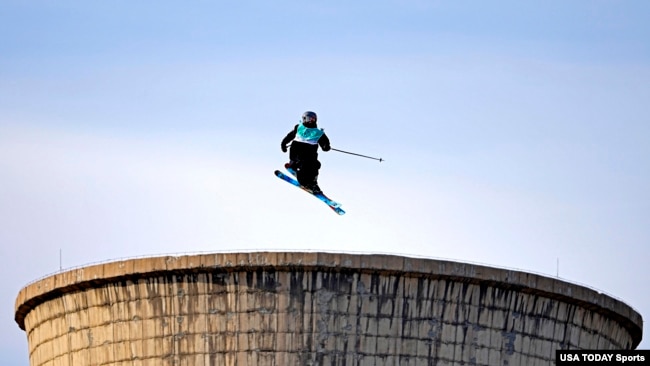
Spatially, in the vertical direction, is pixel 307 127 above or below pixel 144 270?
above

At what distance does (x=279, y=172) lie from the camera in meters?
64.9

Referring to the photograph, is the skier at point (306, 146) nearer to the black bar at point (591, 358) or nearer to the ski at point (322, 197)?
the ski at point (322, 197)

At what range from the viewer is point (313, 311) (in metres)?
63.7

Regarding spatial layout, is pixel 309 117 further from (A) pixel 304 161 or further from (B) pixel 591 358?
(B) pixel 591 358

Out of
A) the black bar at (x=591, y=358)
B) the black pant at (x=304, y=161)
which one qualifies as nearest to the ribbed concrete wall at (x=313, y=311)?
the black bar at (x=591, y=358)

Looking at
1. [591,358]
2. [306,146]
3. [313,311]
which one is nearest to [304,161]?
[306,146]

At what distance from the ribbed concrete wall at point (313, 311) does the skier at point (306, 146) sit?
313cm

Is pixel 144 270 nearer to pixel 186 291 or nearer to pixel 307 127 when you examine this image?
pixel 186 291

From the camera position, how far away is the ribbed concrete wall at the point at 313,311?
63562 millimetres

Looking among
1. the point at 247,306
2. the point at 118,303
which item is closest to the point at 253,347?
the point at 247,306

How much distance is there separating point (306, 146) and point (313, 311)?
5702mm

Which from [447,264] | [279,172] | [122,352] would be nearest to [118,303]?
[122,352]

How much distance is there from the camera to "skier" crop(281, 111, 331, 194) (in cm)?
6406

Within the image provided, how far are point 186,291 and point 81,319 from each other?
484cm
